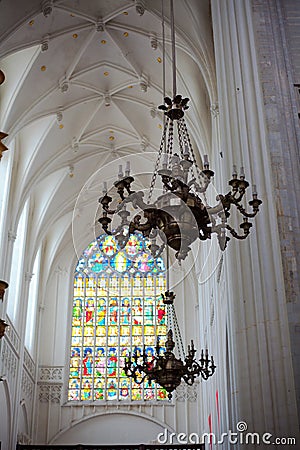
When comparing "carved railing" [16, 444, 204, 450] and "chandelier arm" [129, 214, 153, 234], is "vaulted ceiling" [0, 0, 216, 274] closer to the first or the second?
"carved railing" [16, 444, 204, 450]

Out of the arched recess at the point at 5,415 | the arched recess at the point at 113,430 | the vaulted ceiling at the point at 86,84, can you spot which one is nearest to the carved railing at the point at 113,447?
the arched recess at the point at 5,415

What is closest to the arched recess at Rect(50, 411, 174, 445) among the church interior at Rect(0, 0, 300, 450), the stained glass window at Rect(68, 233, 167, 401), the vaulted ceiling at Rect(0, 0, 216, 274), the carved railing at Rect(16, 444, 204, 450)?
the church interior at Rect(0, 0, 300, 450)

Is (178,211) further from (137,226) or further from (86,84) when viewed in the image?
(86,84)

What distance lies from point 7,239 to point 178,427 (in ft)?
25.1

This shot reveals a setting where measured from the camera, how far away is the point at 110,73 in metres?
17.3

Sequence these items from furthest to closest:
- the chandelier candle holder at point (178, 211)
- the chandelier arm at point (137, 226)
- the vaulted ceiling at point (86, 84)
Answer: the vaulted ceiling at point (86, 84), the chandelier arm at point (137, 226), the chandelier candle holder at point (178, 211)

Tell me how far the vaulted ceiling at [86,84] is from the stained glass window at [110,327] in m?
2.82

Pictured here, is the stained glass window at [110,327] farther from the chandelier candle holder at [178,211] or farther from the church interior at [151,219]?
the chandelier candle holder at [178,211]

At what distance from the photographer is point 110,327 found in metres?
21.9

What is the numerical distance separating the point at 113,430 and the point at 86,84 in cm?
999

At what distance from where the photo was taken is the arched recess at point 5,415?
1681 cm

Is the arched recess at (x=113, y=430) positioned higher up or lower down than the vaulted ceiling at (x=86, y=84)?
lower down

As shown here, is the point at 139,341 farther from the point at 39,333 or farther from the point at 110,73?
the point at 110,73

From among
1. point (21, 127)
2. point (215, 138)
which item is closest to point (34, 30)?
point (21, 127)
